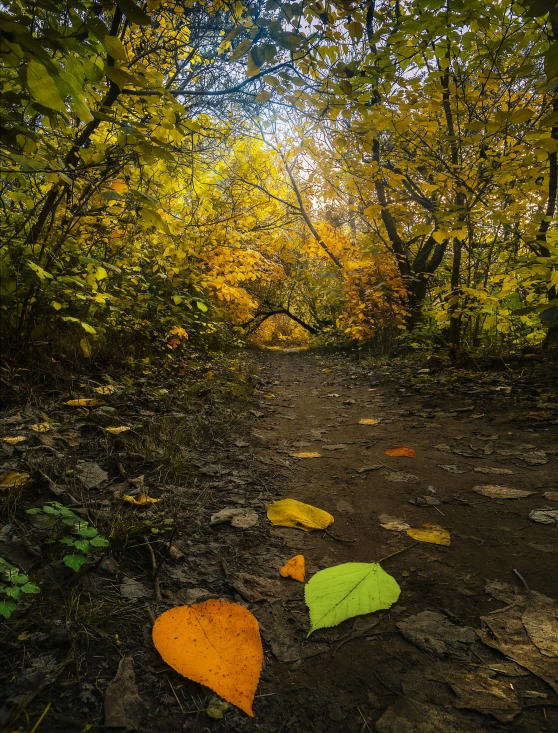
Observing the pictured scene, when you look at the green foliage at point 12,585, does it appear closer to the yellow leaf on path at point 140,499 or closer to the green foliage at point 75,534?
the green foliage at point 75,534

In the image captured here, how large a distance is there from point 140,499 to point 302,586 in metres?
0.79

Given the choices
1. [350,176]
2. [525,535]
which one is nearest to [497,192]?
[350,176]

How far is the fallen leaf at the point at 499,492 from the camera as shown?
189cm

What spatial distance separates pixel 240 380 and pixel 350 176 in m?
3.16

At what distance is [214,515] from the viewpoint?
176 centimetres

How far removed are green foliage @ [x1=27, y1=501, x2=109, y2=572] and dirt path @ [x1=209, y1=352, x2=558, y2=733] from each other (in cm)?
54

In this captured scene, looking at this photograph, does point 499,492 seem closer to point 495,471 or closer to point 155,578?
point 495,471

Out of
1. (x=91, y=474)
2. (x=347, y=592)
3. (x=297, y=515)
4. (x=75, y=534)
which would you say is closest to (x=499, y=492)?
(x=297, y=515)

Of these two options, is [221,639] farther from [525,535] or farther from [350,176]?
[350,176]

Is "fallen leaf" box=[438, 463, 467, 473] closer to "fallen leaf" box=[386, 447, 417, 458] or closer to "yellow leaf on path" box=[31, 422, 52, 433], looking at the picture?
"fallen leaf" box=[386, 447, 417, 458]

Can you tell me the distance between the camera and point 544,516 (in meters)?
1.67

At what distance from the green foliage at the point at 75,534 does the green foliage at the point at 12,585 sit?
0.34 feet

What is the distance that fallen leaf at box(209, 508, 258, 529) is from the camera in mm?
1716

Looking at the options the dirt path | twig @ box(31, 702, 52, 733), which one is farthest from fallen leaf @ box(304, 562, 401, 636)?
twig @ box(31, 702, 52, 733)
